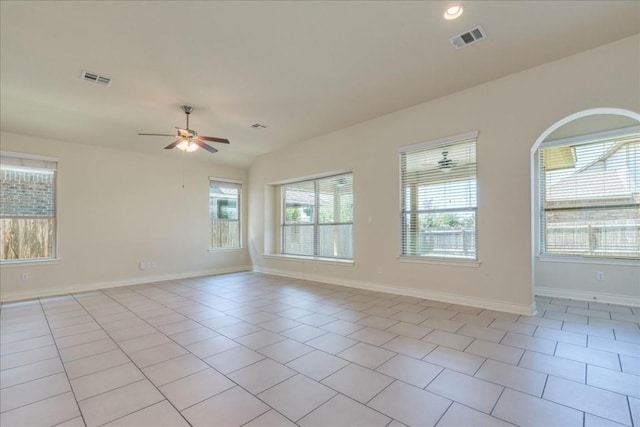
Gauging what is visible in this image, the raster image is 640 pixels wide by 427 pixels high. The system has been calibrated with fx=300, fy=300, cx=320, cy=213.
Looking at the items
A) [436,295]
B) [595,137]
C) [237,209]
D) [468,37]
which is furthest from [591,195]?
[237,209]

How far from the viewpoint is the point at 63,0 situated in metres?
2.36

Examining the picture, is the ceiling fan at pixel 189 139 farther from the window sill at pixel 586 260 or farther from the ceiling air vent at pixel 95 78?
the window sill at pixel 586 260

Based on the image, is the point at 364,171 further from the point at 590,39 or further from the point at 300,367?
the point at 300,367

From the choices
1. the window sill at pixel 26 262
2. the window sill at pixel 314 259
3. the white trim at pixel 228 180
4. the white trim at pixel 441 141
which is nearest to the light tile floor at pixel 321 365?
the window sill at pixel 26 262

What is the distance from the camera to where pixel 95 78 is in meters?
3.54

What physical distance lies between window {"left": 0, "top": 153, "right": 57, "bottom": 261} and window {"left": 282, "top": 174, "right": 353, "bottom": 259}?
14.4 feet

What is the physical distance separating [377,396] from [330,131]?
15.5 feet

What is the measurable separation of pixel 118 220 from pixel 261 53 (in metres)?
4.62

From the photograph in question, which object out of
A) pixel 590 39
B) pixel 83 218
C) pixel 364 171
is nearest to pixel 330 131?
pixel 364 171

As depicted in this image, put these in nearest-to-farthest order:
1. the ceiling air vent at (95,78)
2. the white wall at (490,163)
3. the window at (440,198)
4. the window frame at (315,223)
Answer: the white wall at (490,163), the ceiling air vent at (95,78), the window at (440,198), the window frame at (315,223)

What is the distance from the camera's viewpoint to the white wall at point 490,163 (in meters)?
3.27

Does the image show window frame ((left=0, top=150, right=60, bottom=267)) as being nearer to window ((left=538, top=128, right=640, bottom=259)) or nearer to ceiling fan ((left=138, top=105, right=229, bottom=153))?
ceiling fan ((left=138, top=105, right=229, bottom=153))

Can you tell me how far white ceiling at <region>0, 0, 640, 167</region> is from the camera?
254cm

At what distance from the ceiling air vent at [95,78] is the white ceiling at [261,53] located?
102mm
